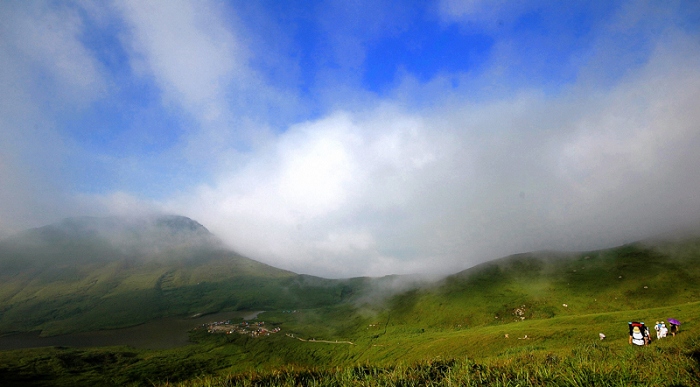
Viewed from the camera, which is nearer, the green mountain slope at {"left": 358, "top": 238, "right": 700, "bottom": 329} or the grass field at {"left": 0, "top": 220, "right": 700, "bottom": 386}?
the grass field at {"left": 0, "top": 220, "right": 700, "bottom": 386}

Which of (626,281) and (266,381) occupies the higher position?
(266,381)

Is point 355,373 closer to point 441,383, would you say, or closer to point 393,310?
point 441,383

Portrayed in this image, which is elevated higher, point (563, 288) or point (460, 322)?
point (563, 288)

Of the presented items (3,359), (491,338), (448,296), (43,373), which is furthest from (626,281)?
(3,359)

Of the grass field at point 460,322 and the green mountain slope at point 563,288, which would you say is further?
the green mountain slope at point 563,288

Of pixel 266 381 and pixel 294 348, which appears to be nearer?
pixel 266 381

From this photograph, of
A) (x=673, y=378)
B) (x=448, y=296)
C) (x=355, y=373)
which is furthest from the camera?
(x=448, y=296)

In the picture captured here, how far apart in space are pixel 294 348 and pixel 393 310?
68.5m

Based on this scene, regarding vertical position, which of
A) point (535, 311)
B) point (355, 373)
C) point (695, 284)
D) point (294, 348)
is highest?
point (355, 373)

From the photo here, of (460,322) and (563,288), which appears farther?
(460,322)

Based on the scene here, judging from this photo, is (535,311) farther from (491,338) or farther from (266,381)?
(266,381)

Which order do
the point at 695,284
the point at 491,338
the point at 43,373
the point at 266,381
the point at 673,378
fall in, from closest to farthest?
the point at 673,378 → the point at 266,381 → the point at 491,338 → the point at 695,284 → the point at 43,373

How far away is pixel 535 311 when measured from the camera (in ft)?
433

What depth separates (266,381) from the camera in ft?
25.4
